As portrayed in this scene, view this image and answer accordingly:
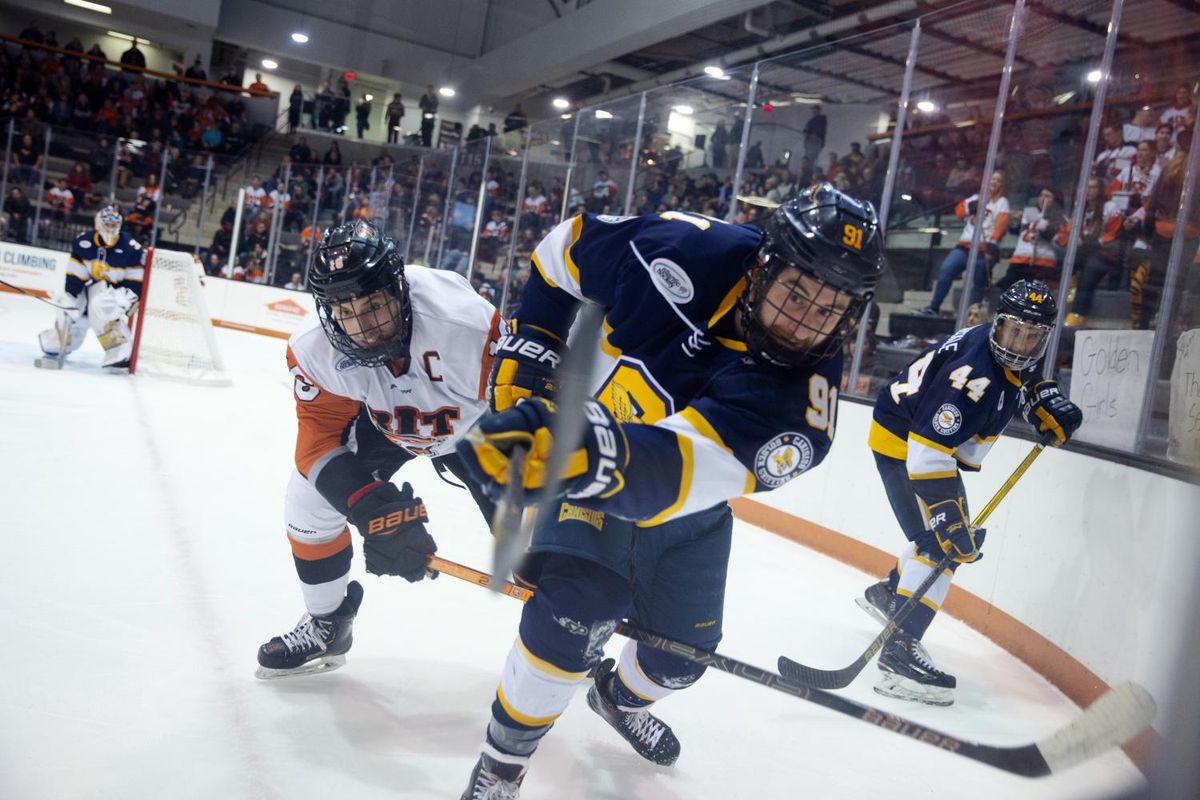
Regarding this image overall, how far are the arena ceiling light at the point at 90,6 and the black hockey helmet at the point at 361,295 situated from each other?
1424cm

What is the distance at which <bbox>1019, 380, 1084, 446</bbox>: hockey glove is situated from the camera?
2.95m

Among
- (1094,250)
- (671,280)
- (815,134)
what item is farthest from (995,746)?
(815,134)

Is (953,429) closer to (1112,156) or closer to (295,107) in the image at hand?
(1112,156)

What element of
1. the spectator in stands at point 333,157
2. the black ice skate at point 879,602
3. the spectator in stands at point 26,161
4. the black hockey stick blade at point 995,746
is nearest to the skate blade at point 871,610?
the black ice skate at point 879,602

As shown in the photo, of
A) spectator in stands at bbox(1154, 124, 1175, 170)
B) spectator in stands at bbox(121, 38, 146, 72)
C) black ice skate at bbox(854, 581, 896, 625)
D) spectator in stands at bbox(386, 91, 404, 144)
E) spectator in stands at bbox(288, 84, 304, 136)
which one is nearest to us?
spectator in stands at bbox(1154, 124, 1175, 170)

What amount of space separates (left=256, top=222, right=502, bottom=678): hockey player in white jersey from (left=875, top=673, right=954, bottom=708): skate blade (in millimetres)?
1456

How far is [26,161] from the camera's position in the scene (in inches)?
409

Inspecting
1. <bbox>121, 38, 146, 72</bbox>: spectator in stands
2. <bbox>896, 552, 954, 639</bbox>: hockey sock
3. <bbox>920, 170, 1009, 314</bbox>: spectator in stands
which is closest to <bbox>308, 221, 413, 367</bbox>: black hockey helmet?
<bbox>896, 552, 954, 639</bbox>: hockey sock

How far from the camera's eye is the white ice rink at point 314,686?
1634mm

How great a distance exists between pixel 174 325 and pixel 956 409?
5578 mm

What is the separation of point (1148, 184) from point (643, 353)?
272 cm

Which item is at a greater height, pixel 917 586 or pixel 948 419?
pixel 948 419

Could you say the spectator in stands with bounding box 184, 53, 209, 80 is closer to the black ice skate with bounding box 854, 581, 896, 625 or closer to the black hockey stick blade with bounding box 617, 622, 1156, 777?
the black ice skate with bounding box 854, 581, 896, 625

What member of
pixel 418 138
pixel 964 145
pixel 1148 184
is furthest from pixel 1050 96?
pixel 418 138
